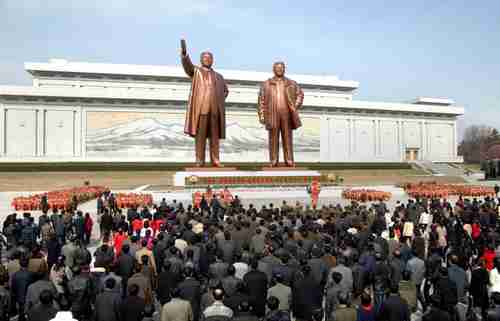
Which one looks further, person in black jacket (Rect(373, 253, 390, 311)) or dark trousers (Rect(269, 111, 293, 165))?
dark trousers (Rect(269, 111, 293, 165))

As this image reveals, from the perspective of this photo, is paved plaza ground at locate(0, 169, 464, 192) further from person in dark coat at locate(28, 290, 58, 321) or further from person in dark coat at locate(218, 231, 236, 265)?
person in dark coat at locate(28, 290, 58, 321)

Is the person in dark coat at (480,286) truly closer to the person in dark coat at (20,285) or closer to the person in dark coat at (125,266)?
the person in dark coat at (125,266)

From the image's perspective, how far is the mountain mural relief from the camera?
143 feet

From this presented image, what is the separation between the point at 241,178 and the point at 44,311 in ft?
52.5

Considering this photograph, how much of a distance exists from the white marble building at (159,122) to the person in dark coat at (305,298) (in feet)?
132

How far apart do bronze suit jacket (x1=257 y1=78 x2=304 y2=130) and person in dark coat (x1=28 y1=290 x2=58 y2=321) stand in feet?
56.3

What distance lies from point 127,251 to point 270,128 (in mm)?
15297

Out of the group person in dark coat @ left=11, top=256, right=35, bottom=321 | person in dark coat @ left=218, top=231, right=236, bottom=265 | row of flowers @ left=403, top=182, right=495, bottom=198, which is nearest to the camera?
person in dark coat @ left=11, top=256, right=35, bottom=321

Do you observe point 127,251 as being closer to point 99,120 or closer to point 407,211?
point 407,211

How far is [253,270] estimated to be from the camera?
5.07m

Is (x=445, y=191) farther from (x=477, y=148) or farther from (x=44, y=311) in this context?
(x=477, y=148)

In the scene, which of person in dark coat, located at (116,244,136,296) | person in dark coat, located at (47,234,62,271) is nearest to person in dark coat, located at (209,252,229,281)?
person in dark coat, located at (116,244,136,296)

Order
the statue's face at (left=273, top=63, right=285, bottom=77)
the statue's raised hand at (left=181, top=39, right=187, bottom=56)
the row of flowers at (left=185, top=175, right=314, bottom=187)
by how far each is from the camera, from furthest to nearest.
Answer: the statue's face at (left=273, top=63, right=285, bottom=77) < the row of flowers at (left=185, top=175, right=314, bottom=187) < the statue's raised hand at (left=181, top=39, right=187, bottom=56)

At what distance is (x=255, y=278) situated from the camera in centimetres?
496
